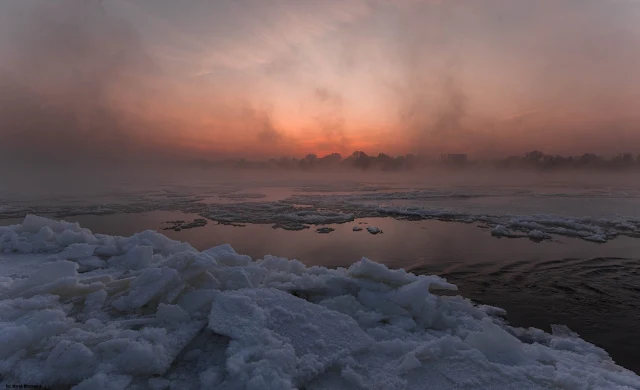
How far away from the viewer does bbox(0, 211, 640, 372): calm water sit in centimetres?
503

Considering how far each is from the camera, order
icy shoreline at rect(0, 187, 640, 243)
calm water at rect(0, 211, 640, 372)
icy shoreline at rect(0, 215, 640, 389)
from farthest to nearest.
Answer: icy shoreline at rect(0, 187, 640, 243)
calm water at rect(0, 211, 640, 372)
icy shoreline at rect(0, 215, 640, 389)

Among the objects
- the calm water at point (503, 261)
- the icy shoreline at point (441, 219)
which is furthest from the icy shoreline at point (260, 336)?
the icy shoreline at point (441, 219)

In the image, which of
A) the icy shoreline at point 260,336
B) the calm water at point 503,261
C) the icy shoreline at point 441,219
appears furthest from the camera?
the icy shoreline at point 441,219

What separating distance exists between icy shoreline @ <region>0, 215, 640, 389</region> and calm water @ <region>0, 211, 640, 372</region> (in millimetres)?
746

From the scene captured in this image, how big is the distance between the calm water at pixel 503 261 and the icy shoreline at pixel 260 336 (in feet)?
2.45

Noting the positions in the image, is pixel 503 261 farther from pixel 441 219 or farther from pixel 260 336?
pixel 260 336

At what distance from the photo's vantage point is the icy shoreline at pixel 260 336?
2.60 metres

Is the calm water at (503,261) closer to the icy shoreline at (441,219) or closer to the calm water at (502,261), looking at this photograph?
the calm water at (502,261)

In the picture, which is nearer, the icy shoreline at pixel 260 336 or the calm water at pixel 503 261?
the icy shoreline at pixel 260 336

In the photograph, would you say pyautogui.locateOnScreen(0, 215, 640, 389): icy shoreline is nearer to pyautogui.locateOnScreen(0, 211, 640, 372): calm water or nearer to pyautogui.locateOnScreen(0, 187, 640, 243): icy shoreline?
pyautogui.locateOnScreen(0, 211, 640, 372): calm water

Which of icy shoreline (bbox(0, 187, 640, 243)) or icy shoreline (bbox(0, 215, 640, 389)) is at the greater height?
icy shoreline (bbox(0, 215, 640, 389))

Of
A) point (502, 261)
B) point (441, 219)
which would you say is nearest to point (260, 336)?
point (502, 261)

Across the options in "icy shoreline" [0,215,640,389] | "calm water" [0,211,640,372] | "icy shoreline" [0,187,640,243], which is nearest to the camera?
"icy shoreline" [0,215,640,389]

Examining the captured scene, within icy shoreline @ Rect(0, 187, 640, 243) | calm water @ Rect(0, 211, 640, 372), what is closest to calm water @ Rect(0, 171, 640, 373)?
calm water @ Rect(0, 211, 640, 372)
